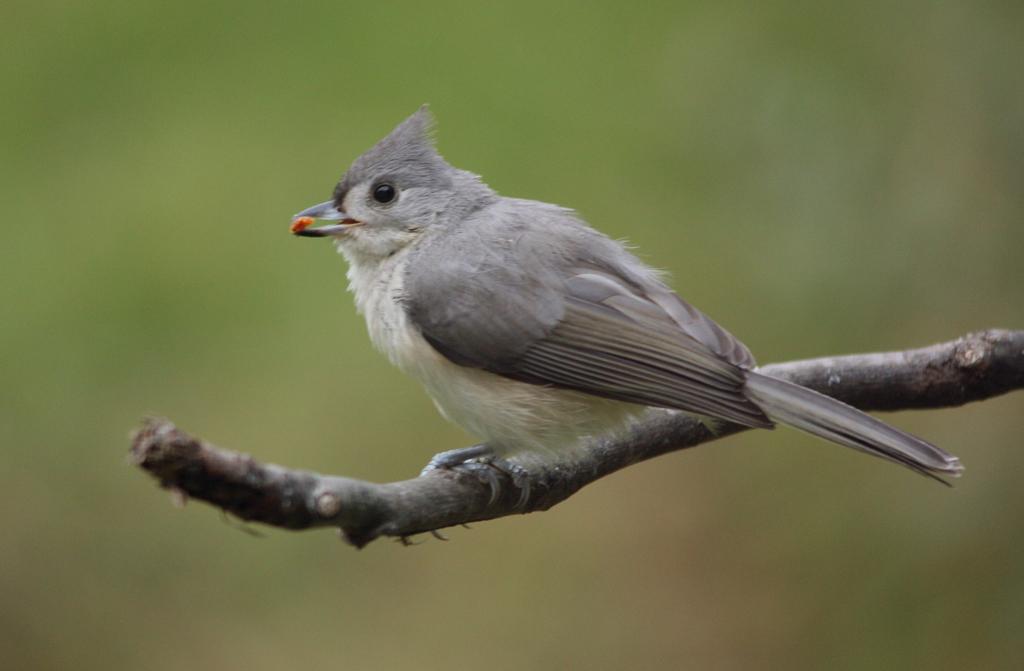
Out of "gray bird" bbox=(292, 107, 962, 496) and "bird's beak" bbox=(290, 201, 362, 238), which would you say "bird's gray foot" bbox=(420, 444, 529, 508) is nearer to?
"gray bird" bbox=(292, 107, 962, 496)

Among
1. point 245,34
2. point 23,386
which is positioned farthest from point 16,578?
point 245,34

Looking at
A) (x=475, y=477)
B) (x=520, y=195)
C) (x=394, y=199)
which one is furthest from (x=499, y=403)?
(x=520, y=195)

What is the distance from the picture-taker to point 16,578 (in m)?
4.84

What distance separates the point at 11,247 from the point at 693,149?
3306mm

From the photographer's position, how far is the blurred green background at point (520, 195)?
375cm

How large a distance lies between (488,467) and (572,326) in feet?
1.63

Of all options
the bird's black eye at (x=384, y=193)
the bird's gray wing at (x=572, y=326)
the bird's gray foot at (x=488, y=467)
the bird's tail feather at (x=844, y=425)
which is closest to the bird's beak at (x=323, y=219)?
the bird's black eye at (x=384, y=193)

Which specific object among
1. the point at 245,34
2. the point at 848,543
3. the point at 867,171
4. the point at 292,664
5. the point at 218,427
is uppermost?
the point at 245,34

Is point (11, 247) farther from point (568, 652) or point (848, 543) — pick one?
point (848, 543)

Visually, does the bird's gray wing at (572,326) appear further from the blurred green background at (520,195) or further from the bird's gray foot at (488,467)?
the blurred green background at (520,195)

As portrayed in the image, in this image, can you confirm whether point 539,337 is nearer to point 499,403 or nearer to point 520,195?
point 499,403

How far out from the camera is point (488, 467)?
10.4ft

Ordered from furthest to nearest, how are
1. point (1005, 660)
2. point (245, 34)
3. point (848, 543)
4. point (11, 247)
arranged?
point (245, 34)
point (11, 247)
point (848, 543)
point (1005, 660)

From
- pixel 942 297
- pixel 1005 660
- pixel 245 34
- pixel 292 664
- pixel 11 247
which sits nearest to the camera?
pixel 1005 660
